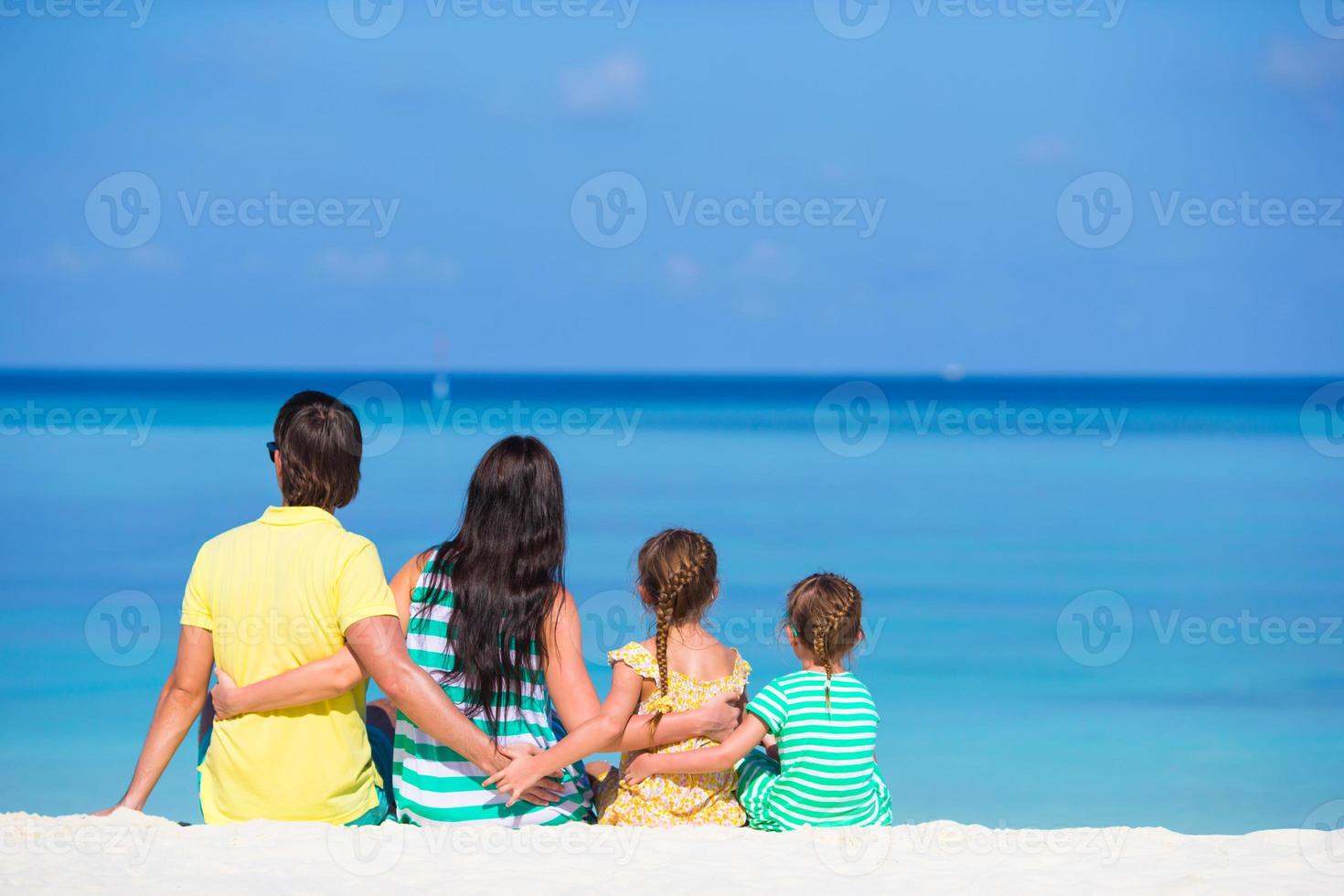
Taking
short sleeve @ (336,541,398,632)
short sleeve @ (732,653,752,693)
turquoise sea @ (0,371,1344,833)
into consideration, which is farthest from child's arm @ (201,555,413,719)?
turquoise sea @ (0,371,1344,833)

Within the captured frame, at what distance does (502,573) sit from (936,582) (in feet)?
22.4

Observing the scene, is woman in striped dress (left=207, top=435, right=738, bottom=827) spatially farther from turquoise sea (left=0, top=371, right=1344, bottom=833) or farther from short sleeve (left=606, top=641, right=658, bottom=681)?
turquoise sea (left=0, top=371, right=1344, bottom=833)

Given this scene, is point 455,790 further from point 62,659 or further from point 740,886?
point 62,659

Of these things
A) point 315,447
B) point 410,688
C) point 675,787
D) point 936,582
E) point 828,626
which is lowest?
point 675,787

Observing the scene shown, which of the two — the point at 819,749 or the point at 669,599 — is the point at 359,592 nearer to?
the point at 669,599

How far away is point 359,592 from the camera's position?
3377 mm

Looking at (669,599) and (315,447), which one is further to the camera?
(669,599)

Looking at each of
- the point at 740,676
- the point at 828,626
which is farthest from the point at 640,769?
the point at 828,626

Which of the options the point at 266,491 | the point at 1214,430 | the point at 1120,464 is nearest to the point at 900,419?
the point at 1214,430

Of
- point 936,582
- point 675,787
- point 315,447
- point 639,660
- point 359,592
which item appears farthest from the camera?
point 936,582

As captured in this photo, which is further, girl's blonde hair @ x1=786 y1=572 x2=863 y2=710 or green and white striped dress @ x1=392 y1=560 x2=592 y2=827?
girl's blonde hair @ x1=786 y1=572 x2=863 y2=710

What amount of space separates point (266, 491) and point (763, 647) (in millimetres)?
7898

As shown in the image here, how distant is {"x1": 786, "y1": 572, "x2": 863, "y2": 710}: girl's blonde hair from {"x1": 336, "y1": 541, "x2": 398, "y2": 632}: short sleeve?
45.4 inches

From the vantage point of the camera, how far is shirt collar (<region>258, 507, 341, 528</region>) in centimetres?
345
